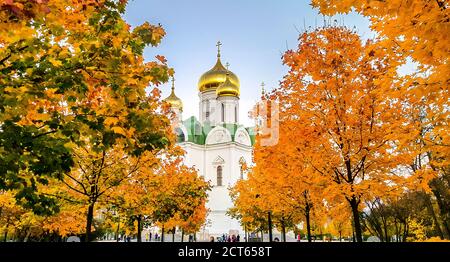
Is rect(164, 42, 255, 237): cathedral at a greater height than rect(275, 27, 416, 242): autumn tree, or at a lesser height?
greater

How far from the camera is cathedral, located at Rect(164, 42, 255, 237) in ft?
184

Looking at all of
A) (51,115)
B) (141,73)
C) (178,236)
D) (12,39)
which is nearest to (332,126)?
(141,73)

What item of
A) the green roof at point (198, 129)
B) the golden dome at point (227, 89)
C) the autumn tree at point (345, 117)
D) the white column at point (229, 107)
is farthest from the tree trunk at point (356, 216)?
the white column at point (229, 107)

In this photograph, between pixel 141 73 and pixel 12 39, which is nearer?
pixel 12 39

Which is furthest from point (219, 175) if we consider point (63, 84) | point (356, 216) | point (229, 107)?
point (63, 84)

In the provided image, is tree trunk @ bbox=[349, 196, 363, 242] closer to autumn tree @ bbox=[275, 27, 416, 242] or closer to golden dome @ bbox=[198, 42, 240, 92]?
autumn tree @ bbox=[275, 27, 416, 242]

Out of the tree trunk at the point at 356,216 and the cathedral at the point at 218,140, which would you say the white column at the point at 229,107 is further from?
the tree trunk at the point at 356,216

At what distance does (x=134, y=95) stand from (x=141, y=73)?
66 cm

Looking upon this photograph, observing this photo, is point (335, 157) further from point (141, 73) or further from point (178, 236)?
point (178, 236)

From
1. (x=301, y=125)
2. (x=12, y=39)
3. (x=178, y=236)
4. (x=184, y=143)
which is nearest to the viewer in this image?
(x=12, y=39)

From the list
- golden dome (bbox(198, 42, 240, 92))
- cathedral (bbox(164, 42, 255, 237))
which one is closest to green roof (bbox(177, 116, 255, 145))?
cathedral (bbox(164, 42, 255, 237))

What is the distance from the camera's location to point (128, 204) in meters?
13.8
